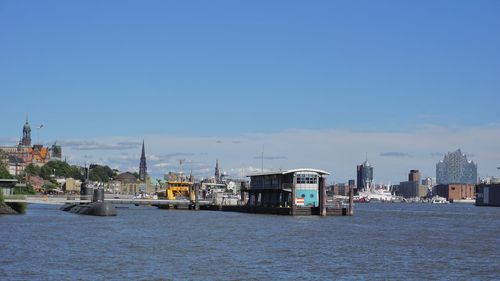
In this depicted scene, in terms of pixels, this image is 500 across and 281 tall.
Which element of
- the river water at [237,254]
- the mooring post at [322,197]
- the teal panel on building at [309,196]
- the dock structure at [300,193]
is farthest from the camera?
the teal panel on building at [309,196]

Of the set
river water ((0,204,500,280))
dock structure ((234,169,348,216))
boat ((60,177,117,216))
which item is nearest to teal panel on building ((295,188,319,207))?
dock structure ((234,169,348,216))

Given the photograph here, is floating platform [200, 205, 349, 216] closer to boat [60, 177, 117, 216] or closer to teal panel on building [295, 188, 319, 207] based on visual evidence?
teal panel on building [295, 188, 319, 207]

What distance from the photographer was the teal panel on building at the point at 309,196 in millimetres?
134750

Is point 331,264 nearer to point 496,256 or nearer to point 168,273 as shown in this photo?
point 168,273

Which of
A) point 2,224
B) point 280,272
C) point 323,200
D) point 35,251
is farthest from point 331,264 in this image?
point 323,200

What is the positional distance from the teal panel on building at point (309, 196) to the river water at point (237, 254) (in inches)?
1553

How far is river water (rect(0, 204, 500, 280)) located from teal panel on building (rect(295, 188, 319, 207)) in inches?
1553

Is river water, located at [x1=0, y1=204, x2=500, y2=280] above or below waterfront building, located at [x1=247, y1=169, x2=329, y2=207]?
below

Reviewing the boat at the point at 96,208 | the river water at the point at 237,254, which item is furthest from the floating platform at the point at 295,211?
the river water at the point at 237,254

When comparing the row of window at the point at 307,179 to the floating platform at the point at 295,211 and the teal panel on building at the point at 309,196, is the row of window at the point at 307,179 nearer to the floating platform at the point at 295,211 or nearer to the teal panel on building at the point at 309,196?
the teal panel on building at the point at 309,196

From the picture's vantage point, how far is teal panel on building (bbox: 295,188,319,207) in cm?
13475

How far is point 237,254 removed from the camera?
62.7m

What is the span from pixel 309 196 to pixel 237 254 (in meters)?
73.8

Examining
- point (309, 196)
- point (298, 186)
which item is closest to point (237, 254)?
point (298, 186)
